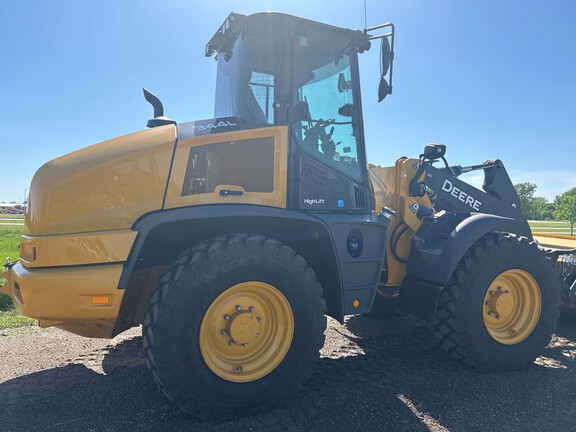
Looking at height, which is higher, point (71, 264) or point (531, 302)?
point (71, 264)

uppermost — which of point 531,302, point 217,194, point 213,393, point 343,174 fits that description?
point 343,174

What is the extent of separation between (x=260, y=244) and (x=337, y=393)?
1.30 metres

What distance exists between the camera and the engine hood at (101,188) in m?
2.73

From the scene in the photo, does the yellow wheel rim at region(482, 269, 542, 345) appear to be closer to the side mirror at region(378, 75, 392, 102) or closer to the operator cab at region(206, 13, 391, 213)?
the operator cab at region(206, 13, 391, 213)

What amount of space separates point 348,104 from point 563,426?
9.48 feet

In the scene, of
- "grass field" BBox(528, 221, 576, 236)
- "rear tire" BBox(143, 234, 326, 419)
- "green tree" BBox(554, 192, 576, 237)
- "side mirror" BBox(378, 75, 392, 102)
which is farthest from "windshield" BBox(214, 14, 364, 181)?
"green tree" BBox(554, 192, 576, 237)

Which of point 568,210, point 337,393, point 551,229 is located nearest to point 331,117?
point 337,393

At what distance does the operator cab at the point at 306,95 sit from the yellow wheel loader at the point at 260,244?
1 cm

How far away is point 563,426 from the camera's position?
2.74 m

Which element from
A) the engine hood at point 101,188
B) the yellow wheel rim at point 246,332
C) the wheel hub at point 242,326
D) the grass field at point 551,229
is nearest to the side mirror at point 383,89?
the engine hood at point 101,188

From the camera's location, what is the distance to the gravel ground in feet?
8.95

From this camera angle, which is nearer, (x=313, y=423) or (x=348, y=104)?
(x=313, y=423)

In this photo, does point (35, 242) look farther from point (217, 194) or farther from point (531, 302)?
point (531, 302)

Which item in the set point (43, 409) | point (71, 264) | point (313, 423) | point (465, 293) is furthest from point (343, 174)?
point (43, 409)
